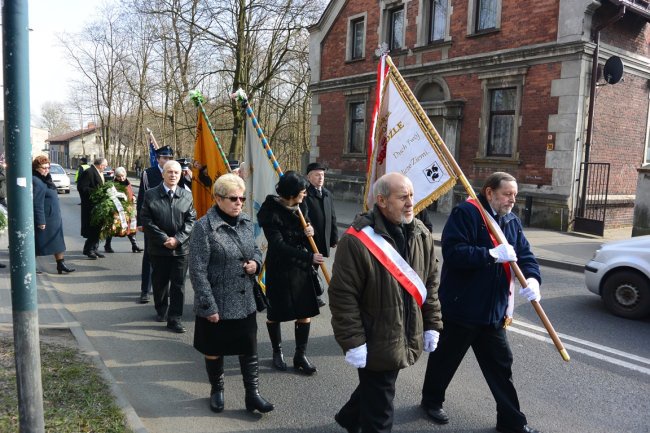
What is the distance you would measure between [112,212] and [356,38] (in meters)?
16.5

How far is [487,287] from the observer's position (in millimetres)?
3678

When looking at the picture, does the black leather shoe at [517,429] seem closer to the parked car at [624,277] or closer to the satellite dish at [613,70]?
the parked car at [624,277]

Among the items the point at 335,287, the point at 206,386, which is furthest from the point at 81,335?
the point at 335,287

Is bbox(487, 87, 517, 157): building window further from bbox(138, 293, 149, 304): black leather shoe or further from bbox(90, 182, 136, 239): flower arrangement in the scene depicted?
bbox(138, 293, 149, 304): black leather shoe

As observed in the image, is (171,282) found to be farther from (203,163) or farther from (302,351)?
(203,163)

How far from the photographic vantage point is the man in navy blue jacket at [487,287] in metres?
3.66

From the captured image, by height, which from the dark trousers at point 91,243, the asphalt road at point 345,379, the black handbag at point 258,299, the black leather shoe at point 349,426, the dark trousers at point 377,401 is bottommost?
the asphalt road at point 345,379

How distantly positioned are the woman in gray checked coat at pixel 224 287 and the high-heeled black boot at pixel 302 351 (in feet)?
2.52

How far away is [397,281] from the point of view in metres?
3.02

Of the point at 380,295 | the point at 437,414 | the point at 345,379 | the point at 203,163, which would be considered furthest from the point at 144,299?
the point at 380,295

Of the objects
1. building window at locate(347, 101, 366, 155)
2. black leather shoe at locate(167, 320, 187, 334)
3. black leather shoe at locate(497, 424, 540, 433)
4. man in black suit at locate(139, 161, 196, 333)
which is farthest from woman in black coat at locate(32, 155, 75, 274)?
building window at locate(347, 101, 366, 155)

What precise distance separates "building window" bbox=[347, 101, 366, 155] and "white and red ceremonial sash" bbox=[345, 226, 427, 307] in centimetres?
1952

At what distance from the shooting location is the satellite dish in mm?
Result: 14289

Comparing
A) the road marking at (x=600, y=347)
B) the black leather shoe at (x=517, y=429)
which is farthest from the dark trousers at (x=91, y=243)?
the black leather shoe at (x=517, y=429)
